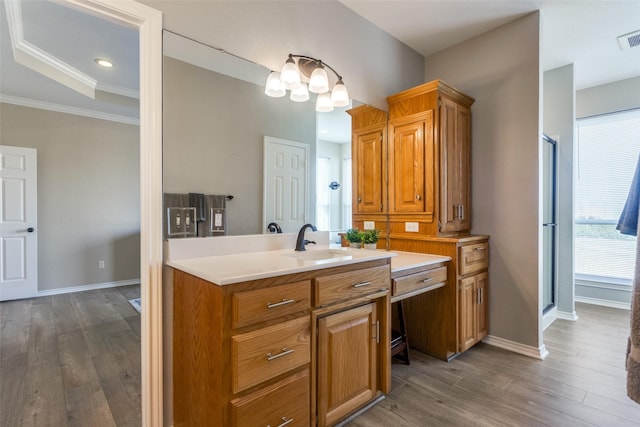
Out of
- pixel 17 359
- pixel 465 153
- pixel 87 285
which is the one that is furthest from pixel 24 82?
pixel 465 153

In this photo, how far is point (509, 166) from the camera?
2605 mm

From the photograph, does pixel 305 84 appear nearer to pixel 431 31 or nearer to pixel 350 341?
pixel 431 31

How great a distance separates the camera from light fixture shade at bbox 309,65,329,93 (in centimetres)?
206

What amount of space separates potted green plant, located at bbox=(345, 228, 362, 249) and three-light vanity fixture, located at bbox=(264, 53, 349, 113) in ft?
3.22

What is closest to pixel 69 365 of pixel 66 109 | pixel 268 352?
pixel 268 352

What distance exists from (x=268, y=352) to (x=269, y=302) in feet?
0.69

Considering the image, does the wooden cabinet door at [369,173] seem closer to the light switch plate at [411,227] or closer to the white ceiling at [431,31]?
the light switch plate at [411,227]

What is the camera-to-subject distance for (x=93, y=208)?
4664mm

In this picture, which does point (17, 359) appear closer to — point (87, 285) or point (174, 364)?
point (174, 364)

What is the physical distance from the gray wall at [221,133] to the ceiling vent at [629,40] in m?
3.18

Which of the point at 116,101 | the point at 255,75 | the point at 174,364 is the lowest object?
the point at 174,364

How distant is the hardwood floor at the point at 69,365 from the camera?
178 cm

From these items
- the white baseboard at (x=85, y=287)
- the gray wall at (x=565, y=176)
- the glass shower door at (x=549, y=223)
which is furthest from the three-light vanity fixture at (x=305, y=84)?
the white baseboard at (x=85, y=287)

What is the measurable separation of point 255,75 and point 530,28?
7.60ft
